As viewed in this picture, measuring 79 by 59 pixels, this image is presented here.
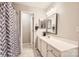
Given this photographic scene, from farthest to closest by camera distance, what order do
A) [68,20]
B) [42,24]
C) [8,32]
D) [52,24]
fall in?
[52,24], [42,24], [68,20], [8,32]

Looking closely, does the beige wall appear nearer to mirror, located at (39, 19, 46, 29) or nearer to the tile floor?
mirror, located at (39, 19, 46, 29)

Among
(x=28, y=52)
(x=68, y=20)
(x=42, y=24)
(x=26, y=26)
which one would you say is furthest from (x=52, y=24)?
(x=28, y=52)

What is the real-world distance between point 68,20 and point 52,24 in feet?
1.95

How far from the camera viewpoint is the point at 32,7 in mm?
2154

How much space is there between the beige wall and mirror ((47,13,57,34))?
0.42 feet

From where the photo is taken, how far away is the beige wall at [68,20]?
1.85 m

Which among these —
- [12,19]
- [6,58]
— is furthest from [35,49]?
[12,19]

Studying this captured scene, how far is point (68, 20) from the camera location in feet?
6.88

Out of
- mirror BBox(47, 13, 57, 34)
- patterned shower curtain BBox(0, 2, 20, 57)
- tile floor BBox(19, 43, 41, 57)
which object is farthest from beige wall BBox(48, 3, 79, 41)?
patterned shower curtain BBox(0, 2, 20, 57)

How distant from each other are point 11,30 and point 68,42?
45.7 inches

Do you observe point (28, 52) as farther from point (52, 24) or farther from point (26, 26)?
point (52, 24)

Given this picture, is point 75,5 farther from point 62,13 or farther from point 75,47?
point 75,47

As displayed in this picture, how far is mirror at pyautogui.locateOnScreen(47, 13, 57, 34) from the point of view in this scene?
255cm

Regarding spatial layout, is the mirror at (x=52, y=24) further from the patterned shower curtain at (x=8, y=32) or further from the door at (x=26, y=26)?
the patterned shower curtain at (x=8, y=32)
